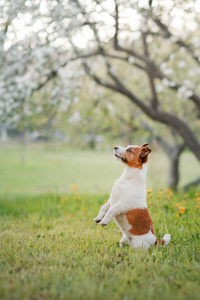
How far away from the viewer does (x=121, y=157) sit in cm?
371

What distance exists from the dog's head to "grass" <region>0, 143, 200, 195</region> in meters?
9.75

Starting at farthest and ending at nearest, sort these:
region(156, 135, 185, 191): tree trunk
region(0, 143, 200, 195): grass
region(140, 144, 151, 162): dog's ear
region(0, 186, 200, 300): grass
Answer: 1. region(0, 143, 200, 195): grass
2. region(156, 135, 185, 191): tree trunk
3. region(140, 144, 151, 162): dog's ear
4. region(0, 186, 200, 300): grass

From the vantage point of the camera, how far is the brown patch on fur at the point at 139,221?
11.8 ft

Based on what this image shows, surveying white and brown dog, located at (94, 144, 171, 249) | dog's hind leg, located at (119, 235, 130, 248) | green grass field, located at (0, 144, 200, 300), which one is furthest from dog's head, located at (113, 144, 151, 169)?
dog's hind leg, located at (119, 235, 130, 248)

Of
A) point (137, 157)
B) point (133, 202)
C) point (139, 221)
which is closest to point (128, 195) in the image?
point (133, 202)

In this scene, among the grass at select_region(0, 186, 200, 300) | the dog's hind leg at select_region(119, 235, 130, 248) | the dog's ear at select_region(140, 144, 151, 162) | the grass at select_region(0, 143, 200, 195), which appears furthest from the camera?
the grass at select_region(0, 143, 200, 195)

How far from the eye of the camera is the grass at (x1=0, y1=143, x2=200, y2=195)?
18.5m

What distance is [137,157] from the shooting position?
367cm

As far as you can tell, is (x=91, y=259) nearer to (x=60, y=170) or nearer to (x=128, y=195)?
(x=128, y=195)

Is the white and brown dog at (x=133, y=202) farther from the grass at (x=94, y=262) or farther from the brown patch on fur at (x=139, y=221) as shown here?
the grass at (x=94, y=262)

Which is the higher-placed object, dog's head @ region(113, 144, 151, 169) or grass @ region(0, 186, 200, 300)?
dog's head @ region(113, 144, 151, 169)

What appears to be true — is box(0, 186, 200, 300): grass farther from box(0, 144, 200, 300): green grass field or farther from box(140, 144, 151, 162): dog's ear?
box(140, 144, 151, 162): dog's ear

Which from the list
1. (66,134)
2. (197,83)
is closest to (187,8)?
(197,83)

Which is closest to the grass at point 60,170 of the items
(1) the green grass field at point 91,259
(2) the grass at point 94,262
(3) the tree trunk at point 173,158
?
(3) the tree trunk at point 173,158
